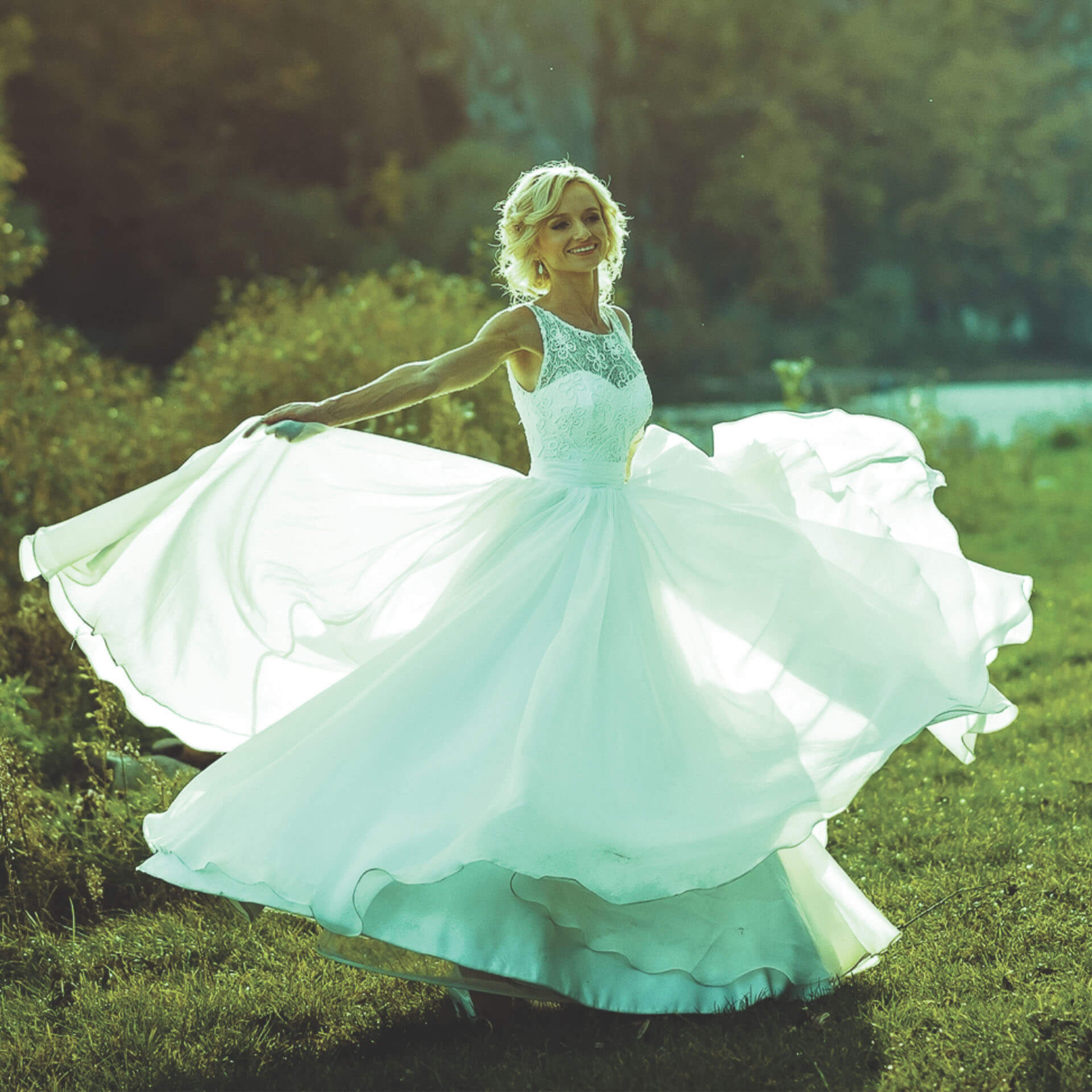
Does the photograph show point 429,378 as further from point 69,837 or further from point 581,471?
point 69,837

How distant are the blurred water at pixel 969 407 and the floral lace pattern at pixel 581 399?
6.36m

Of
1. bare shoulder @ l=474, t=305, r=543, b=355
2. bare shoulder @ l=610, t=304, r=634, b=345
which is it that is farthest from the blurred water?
bare shoulder @ l=474, t=305, r=543, b=355

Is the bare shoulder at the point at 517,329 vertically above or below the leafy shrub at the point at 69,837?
above

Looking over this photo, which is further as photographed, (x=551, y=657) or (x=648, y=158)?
(x=648, y=158)

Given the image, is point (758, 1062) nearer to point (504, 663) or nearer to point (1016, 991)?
point (1016, 991)

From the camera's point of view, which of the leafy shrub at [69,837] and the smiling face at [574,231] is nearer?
the smiling face at [574,231]

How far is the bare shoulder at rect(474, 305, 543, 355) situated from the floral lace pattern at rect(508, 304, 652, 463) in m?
0.01

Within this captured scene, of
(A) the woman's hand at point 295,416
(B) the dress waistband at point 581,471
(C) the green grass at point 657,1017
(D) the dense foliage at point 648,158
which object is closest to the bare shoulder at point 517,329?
(B) the dress waistband at point 581,471

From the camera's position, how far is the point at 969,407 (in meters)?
13.1

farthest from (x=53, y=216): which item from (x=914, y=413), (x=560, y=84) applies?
(x=914, y=413)

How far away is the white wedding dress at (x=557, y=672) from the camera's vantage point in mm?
2557

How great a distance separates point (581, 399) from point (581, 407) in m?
0.02

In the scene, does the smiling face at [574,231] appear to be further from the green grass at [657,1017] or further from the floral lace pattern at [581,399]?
the green grass at [657,1017]

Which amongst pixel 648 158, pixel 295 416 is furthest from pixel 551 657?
pixel 648 158
